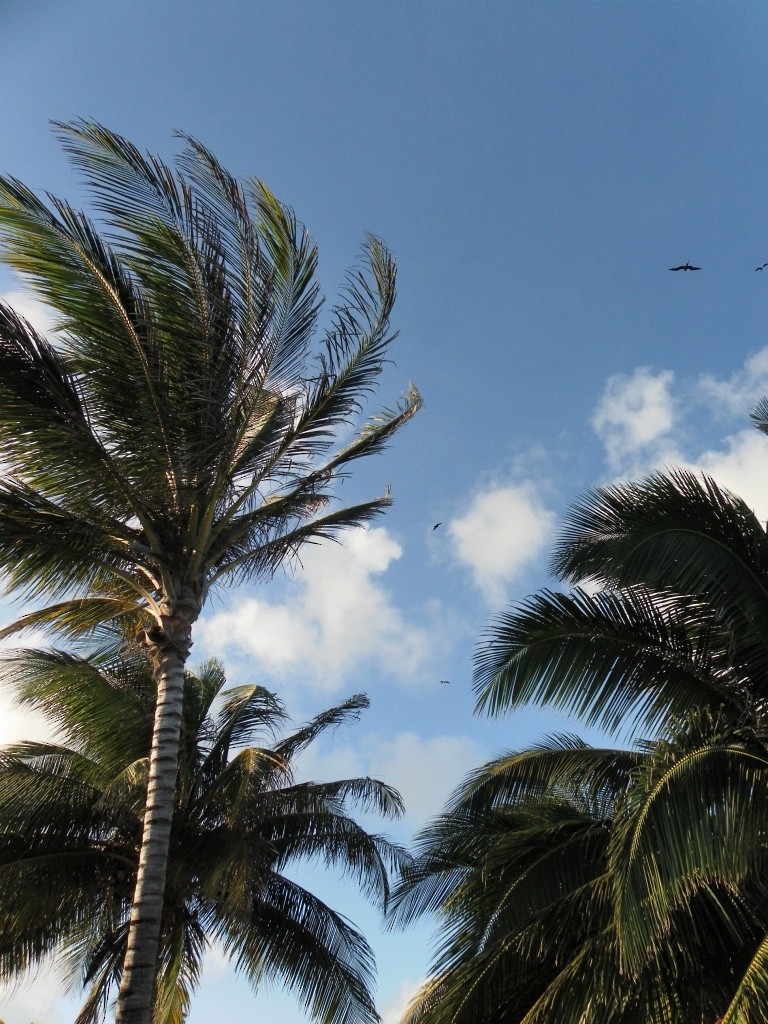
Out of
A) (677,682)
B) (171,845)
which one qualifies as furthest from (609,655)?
(171,845)

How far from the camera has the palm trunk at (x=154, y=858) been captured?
7.27 metres

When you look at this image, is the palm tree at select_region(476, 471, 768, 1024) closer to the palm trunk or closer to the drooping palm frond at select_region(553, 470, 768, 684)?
the drooping palm frond at select_region(553, 470, 768, 684)

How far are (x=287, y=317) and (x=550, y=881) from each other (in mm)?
6436

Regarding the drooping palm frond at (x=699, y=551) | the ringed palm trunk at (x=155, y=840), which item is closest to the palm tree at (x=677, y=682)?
the drooping palm frond at (x=699, y=551)

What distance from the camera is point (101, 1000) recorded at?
Answer: 45.4ft

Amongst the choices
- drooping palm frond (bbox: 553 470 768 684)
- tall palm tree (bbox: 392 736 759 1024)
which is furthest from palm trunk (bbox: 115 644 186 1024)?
drooping palm frond (bbox: 553 470 768 684)

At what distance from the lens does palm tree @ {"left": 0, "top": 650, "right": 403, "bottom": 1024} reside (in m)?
12.6

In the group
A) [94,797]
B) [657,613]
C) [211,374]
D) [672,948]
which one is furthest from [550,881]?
[94,797]

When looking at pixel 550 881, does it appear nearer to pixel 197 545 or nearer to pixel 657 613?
pixel 657 613

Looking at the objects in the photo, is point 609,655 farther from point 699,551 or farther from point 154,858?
point 154,858

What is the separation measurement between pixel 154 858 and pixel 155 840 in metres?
0.15

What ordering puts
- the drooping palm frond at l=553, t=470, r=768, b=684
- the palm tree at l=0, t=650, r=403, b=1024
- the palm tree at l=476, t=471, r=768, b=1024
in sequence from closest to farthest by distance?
1. the palm tree at l=476, t=471, r=768, b=1024
2. the drooping palm frond at l=553, t=470, r=768, b=684
3. the palm tree at l=0, t=650, r=403, b=1024

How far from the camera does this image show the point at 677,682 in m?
9.14

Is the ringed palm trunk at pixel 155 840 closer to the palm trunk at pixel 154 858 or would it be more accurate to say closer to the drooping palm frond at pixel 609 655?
the palm trunk at pixel 154 858
